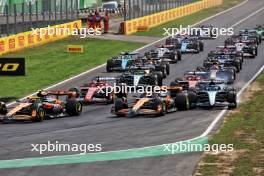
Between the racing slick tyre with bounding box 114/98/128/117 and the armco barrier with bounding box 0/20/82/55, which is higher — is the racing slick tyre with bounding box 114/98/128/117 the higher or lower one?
the lower one

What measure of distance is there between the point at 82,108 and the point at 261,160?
11441 mm

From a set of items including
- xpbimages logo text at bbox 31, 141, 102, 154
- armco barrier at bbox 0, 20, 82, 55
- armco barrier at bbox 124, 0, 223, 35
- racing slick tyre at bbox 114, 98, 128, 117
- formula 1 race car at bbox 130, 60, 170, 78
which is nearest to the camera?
xpbimages logo text at bbox 31, 141, 102, 154

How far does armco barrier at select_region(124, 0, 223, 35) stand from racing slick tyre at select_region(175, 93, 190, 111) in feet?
122

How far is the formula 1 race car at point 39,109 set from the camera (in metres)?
24.8

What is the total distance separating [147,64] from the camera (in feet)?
118

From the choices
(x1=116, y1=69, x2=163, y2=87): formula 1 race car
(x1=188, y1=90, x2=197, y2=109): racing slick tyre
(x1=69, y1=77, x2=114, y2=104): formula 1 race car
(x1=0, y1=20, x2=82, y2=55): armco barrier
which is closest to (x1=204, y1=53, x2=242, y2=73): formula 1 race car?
(x1=116, y1=69, x2=163, y2=87): formula 1 race car

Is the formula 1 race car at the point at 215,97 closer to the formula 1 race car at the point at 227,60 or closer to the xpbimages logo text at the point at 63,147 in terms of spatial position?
the xpbimages logo text at the point at 63,147

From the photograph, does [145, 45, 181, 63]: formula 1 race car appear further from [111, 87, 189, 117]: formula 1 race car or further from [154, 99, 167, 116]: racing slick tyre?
[154, 99, 167, 116]: racing slick tyre

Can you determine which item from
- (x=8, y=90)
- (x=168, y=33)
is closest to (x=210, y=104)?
(x=8, y=90)

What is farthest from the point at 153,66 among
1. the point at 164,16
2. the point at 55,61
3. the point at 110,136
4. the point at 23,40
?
the point at 164,16

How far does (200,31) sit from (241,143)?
37.2 metres

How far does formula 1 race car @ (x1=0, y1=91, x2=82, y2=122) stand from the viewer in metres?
24.8

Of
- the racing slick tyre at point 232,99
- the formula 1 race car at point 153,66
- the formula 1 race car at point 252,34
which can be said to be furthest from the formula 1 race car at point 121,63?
the formula 1 race car at point 252,34

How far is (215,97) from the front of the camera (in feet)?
88.5
